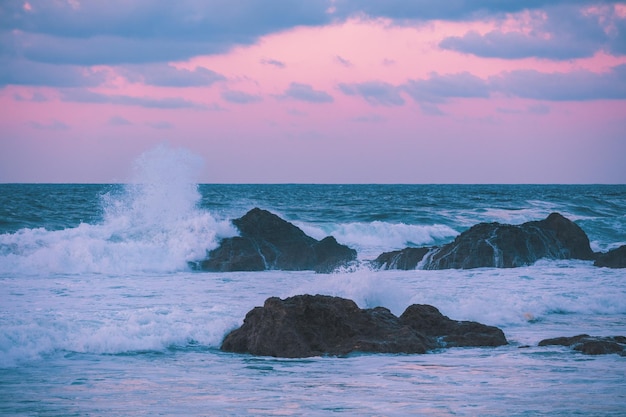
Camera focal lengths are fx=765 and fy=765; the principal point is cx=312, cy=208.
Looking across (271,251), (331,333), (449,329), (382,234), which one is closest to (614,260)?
(271,251)

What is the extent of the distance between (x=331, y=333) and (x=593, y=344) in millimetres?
3167

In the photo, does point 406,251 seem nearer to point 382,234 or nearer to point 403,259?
point 403,259

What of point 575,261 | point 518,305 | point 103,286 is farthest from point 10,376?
point 575,261

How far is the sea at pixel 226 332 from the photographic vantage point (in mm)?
7098

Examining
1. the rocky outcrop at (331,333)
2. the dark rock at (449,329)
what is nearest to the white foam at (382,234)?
the dark rock at (449,329)

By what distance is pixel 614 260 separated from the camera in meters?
18.5

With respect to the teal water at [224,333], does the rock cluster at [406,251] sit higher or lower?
higher

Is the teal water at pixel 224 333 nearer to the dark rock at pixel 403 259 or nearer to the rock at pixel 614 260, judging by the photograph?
the rock at pixel 614 260

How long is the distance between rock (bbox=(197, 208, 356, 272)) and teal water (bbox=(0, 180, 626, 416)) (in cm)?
68

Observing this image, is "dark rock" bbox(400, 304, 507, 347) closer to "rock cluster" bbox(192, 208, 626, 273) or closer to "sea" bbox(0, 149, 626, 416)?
"sea" bbox(0, 149, 626, 416)

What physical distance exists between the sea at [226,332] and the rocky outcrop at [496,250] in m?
0.59

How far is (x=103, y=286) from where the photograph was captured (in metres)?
15.3

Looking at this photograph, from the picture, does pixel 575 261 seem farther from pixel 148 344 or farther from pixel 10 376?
pixel 10 376

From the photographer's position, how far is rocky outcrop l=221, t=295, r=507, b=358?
9.27m
